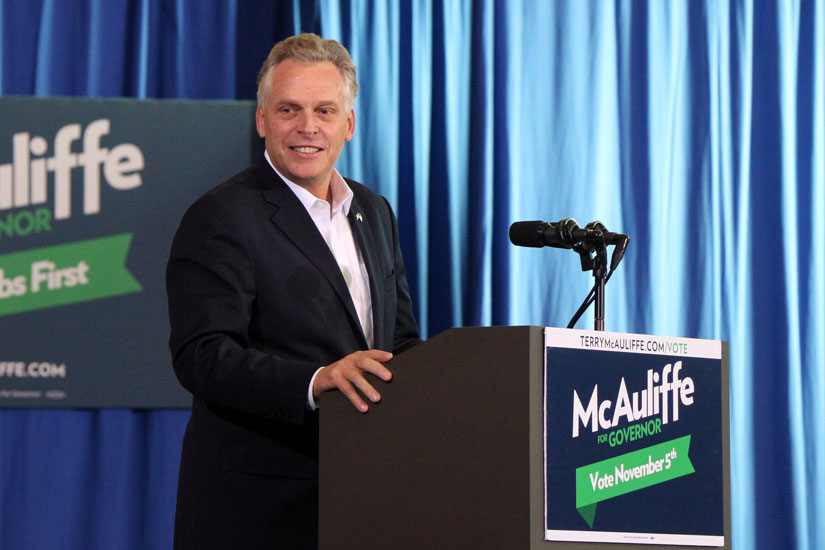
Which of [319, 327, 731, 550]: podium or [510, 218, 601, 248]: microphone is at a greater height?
[510, 218, 601, 248]: microphone

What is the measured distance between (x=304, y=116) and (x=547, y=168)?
4.78 ft

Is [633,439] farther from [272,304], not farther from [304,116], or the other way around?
[304,116]

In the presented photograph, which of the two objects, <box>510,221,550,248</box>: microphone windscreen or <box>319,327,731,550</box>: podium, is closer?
<box>319,327,731,550</box>: podium

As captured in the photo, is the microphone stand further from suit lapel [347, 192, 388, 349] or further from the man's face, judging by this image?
the man's face

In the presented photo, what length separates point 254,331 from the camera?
1639mm

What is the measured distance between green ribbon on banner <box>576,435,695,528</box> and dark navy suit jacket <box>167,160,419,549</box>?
1.93 feet

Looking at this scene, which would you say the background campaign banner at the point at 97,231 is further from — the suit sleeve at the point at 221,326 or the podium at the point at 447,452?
the podium at the point at 447,452

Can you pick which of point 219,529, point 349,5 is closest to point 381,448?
point 219,529

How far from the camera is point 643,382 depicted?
4.06 ft

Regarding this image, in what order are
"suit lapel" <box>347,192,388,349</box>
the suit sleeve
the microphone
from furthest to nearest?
1. "suit lapel" <box>347,192,388,349</box>
2. the microphone
3. the suit sleeve

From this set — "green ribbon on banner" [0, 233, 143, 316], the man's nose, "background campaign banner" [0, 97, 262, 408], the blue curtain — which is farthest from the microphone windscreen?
"green ribbon on banner" [0, 233, 143, 316]

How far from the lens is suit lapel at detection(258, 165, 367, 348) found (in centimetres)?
165

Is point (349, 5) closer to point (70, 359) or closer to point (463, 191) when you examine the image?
point (463, 191)

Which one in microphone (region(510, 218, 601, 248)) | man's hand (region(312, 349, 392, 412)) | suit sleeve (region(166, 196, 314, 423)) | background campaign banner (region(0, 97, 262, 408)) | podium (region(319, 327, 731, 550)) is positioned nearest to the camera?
podium (region(319, 327, 731, 550))
